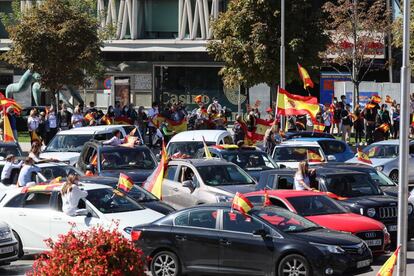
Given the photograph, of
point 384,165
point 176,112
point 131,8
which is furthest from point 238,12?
point 131,8

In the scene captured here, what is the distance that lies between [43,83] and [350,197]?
2557 centimetres

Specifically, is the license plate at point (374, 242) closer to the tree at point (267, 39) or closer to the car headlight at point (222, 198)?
the car headlight at point (222, 198)

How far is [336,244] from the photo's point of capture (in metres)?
14.2

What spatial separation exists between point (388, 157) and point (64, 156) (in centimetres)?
952

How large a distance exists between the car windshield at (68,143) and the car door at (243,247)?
13.7 metres

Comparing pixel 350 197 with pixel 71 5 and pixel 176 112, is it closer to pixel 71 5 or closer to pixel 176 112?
pixel 176 112

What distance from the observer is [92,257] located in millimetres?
9172

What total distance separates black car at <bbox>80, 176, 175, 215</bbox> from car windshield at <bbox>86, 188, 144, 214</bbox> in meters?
0.66

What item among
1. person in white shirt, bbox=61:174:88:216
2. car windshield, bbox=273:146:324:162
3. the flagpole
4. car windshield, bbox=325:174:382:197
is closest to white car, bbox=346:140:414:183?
car windshield, bbox=273:146:324:162

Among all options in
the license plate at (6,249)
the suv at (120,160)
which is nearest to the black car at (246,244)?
the license plate at (6,249)

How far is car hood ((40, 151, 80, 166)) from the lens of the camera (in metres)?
26.6

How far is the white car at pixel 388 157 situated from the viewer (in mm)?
28078

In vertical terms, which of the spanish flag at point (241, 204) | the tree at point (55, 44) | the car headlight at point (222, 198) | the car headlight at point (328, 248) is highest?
the tree at point (55, 44)

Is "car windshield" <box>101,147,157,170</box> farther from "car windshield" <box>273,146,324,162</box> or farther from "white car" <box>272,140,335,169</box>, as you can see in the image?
"car windshield" <box>273,146,324,162</box>
